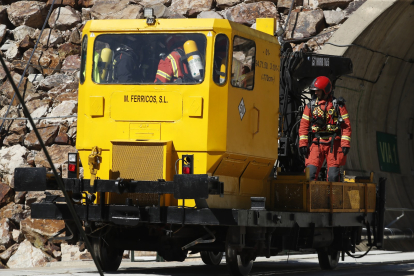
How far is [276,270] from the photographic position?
1032 centimetres

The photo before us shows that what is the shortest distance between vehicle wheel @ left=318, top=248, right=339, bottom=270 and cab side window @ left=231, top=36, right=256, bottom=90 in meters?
3.14

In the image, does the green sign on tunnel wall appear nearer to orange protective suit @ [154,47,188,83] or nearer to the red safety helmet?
the red safety helmet

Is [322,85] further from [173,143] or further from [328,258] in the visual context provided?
[173,143]

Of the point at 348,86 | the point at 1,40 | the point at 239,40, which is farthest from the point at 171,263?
the point at 1,40

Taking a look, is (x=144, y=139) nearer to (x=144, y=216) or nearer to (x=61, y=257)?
(x=144, y=216)

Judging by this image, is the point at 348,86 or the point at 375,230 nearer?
the point at 375,230

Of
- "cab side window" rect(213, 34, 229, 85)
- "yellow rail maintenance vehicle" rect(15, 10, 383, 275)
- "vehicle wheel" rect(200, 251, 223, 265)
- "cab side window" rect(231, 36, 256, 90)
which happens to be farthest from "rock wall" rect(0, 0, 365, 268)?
"cab side window" rect(213, 34, 229, 85)

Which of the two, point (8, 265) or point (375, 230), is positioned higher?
point (375, 230)

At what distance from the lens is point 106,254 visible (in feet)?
29.6

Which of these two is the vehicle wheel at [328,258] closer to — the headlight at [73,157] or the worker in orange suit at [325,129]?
the worker in orange suit at [325,129]

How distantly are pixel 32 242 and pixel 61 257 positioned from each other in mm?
739

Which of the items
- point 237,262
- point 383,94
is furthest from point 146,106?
point 383,94

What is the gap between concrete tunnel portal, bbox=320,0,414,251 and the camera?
14.7 metres

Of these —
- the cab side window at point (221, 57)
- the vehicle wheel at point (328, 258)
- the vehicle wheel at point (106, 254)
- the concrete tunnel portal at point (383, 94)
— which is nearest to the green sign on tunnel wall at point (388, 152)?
the concrete tunnel portal at point (383, 94)
